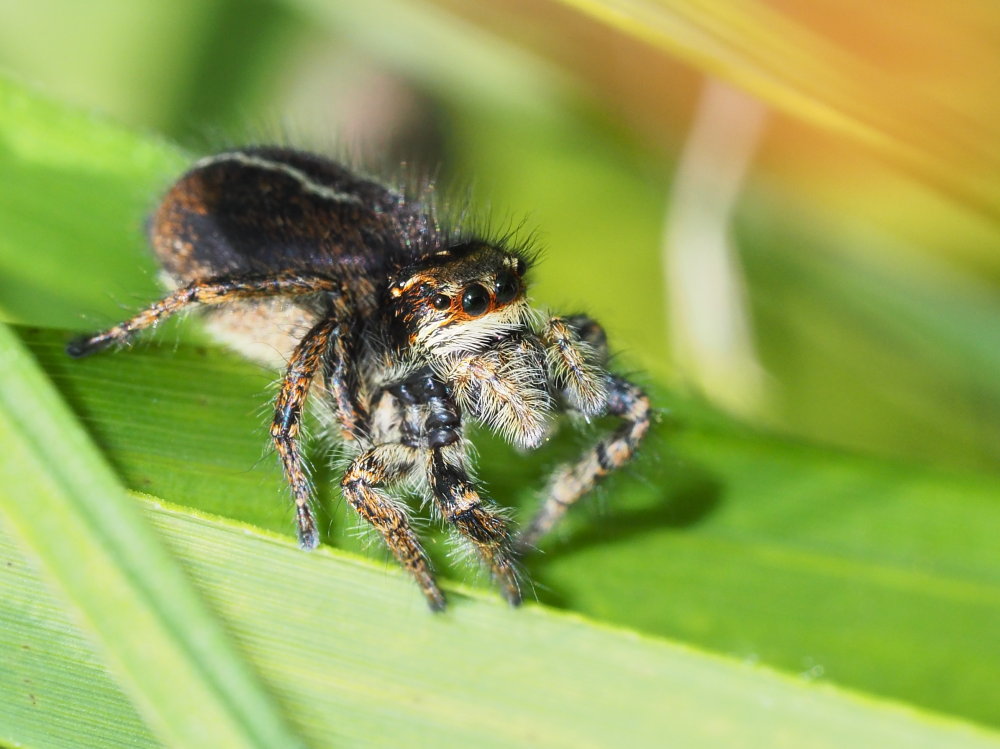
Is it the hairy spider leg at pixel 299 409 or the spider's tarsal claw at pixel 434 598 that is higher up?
the hairy spider leg at pixel 299 409

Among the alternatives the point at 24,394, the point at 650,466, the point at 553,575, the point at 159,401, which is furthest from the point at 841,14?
the point at 24,394

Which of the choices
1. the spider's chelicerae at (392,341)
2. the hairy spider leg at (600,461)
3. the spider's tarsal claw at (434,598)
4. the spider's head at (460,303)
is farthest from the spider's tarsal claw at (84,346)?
the hairy spider leg at (600,461)

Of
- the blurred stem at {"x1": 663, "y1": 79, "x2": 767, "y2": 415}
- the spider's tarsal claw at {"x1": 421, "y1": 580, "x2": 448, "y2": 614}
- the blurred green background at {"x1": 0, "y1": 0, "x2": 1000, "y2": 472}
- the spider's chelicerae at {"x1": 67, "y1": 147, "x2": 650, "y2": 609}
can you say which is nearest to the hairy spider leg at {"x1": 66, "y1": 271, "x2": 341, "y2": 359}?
the spider's chelicerae at {"x1": 67, "y1": 147, "x2": 650, "y2": 609}

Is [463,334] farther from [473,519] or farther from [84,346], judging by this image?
[84,346]

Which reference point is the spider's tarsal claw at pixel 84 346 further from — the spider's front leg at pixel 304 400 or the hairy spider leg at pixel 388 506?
the hairy spider leg at pixel 388 506

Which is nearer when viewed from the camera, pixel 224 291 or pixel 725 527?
pixel 224 291

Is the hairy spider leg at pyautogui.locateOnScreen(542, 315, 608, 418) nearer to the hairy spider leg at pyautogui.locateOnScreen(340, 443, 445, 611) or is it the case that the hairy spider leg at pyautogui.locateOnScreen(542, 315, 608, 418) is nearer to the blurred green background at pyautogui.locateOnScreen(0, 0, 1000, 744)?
the blurred green background at pyautogui.locateOnScreen(0, 0, 1000, 744)

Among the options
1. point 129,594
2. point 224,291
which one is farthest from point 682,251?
point 129,594
